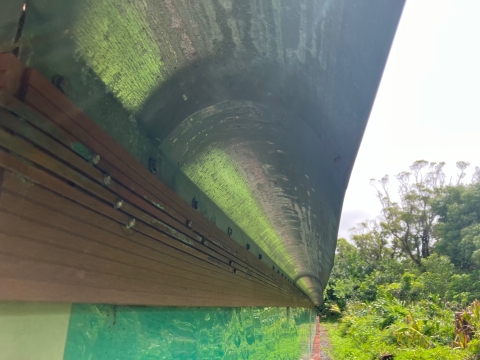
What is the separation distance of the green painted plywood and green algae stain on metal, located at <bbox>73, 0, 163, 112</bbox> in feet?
2.96

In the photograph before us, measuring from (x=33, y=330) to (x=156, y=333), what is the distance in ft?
2.95

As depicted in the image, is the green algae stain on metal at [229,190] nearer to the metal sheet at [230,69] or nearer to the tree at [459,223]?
the metal sheet at [230,69]

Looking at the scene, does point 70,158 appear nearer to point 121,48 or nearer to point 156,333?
point 121,48

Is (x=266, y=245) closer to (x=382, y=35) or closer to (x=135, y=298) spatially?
(x=135, y=298)

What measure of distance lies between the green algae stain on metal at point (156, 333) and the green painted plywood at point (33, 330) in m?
0.06

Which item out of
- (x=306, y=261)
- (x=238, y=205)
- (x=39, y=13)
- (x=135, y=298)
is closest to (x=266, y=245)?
(x=238, y=205)

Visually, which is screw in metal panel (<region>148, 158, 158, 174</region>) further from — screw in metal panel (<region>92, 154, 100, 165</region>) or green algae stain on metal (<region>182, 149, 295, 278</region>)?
screw in metal panel (<region>92, 154, 100, 165</region>)

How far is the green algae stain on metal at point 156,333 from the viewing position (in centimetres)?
136

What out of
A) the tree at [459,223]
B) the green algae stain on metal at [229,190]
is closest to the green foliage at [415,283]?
the tree at [459,223]

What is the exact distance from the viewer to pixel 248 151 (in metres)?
2.68

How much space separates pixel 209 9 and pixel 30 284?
1.16 m

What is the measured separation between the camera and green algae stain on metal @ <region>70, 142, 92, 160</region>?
1.19m

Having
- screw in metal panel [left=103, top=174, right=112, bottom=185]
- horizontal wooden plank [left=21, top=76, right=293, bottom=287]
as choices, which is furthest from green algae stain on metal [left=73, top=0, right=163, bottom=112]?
screw in metal panel [left=103, top=174, right=112, bottom=185]

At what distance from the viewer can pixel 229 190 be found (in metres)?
3.22
